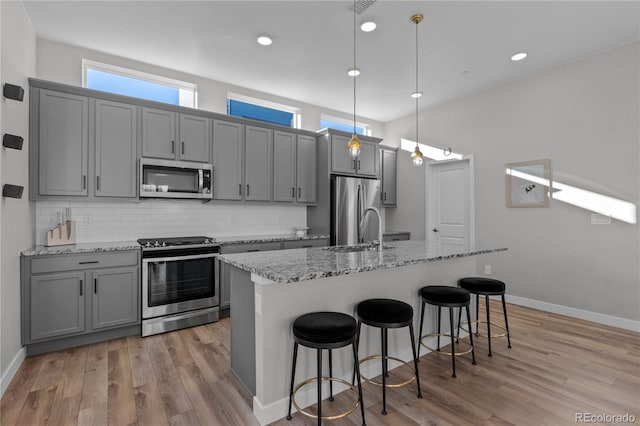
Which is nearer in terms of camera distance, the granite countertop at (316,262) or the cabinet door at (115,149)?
the granite countertop at (316,262)

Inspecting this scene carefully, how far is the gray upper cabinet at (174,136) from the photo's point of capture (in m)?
3.58

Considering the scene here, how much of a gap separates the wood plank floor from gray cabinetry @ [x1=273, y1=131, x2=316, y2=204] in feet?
7.36

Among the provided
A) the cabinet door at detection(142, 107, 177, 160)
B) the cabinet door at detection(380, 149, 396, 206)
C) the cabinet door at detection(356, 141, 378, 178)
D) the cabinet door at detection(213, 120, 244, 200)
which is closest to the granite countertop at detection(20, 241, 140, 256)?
the cabinet door at detection(142, 107, 177, 160)

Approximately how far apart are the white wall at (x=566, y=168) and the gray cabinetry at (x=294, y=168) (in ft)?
7.85

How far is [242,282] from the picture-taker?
2.21 meters

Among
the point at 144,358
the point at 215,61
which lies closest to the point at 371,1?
the point at 215,61

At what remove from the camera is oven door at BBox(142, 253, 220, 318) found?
3.29 metres

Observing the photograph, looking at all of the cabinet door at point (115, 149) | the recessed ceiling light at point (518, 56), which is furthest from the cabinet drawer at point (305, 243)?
the recessed ceiling light at point (518, 56)

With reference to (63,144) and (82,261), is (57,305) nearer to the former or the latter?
(82,261)

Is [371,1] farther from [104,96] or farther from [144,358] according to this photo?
[144,358]

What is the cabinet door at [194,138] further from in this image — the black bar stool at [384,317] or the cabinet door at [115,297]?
the black bar stool at [384,317]

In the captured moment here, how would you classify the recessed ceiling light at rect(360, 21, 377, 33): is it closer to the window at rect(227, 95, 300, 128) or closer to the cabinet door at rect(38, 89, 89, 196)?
the window at rect(227, 95, 300, 128)

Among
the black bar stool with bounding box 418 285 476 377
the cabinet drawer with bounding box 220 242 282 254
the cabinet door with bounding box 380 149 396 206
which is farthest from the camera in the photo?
the cabinet door with bounding box 380 149 396 206

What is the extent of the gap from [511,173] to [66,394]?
5.29 meters
